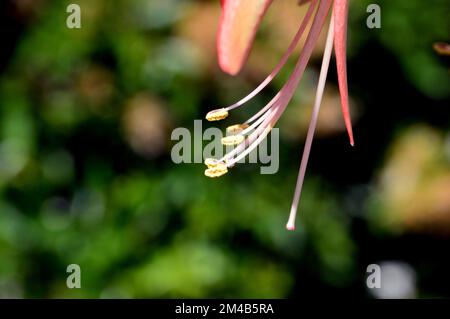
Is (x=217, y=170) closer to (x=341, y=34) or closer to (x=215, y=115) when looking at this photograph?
(x=215, y=115)

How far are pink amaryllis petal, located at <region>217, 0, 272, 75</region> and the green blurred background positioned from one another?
1.25m

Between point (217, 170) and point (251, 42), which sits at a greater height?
point (251, 42)

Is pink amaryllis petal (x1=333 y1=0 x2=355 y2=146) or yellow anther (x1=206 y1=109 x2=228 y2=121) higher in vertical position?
pink amaryllis petal (x1=333 y1=0 x2=355 y2=146)

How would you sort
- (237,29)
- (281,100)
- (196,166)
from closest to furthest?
(237,29) → (281,100) → (196,166)

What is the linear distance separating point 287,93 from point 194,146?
1.17 meters

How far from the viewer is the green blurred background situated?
2002 mm

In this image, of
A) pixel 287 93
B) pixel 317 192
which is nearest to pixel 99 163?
pixel 317 192

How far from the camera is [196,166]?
2047 mm

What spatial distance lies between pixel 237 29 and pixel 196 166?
4.29 feet

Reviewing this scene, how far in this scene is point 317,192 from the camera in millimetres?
2152

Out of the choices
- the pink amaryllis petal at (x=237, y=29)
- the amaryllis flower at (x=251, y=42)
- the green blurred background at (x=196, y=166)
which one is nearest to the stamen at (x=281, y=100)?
the amaryllis flower at (x=251, y=42)

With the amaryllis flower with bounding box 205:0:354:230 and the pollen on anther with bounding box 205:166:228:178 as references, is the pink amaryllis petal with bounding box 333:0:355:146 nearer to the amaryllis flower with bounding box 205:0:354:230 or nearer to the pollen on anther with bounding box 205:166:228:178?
the amaryllis flower with bounding box 205:0:354:230

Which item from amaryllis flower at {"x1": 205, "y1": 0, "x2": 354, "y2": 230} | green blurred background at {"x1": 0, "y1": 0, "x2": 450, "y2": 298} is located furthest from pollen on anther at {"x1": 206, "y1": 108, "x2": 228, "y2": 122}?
green blurred background at {"x1": 0, "y1": 0, "x2": 450, "y2": 298}

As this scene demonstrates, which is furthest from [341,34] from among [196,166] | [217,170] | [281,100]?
[196,166]
